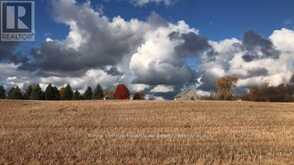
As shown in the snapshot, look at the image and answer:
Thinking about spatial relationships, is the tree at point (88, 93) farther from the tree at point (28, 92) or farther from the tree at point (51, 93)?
the tree at point (28, 92)

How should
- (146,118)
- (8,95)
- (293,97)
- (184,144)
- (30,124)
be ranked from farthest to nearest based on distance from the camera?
(8,95) < (293,97) < (146,118) < (30,124) < (184,144)

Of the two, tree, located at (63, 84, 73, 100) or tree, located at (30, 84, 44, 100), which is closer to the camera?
tree, located at (30, 84, 44, 100)

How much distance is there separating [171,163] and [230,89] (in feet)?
347

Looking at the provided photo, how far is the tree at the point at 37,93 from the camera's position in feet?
365

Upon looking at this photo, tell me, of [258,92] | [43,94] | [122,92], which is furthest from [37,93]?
[258,92]

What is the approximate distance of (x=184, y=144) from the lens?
20.2 m

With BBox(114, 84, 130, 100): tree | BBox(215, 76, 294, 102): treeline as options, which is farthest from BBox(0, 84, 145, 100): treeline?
BBox(215, 76, 294, 102): treeline

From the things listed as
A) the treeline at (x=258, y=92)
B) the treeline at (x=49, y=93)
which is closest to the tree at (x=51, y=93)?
the treeline at (x=49, y=93)

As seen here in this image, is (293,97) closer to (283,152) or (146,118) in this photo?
(146,118)

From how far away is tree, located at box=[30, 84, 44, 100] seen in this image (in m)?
111

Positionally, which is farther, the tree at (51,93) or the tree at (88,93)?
Answer: the tree at (88,93)

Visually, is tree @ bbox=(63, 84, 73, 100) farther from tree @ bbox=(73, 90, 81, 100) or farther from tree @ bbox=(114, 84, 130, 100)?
tree @ bbox=(114, 84, 130, 100)

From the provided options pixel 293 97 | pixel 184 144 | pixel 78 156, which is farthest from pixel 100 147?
pixel 293 97

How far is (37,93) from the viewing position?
11281 cm
